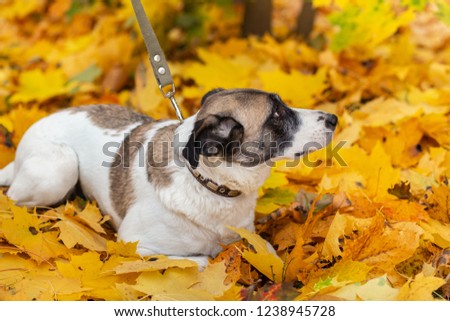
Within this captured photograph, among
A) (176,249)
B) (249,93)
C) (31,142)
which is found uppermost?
(249,93)

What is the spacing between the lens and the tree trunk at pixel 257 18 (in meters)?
7.36

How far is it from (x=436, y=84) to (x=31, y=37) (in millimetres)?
5511

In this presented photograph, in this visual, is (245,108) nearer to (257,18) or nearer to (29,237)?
(29,237)

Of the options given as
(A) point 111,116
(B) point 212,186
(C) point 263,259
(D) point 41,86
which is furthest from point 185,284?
(D) point 41,86

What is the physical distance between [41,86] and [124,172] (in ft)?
9.14

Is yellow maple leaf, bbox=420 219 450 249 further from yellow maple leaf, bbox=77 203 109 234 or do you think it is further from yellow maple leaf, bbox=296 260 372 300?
yellow maple leaf, bbox=77 203 109 234

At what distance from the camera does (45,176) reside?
4195mm

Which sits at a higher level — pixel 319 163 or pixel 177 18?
pixel 177 18

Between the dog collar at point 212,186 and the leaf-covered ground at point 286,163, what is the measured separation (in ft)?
1.07

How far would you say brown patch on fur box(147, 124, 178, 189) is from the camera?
3.73 meters

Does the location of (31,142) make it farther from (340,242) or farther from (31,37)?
(31,37)

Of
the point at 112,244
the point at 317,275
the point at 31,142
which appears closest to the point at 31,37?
the point at 31,142

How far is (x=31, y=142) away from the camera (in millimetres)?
4340

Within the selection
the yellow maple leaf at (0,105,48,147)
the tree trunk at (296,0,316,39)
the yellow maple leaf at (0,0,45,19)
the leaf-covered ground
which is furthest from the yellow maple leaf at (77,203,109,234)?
the yellow maple leaf at (0,0,45,19)
